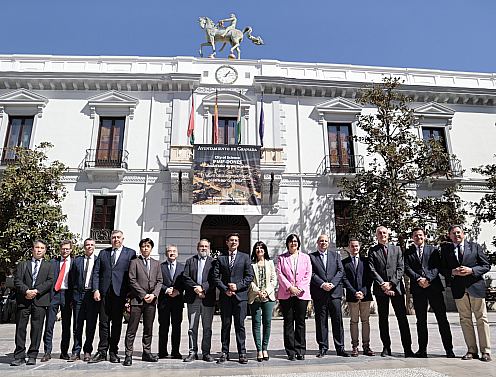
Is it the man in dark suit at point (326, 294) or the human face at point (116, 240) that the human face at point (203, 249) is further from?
the man in dark suit at point (326, 294)

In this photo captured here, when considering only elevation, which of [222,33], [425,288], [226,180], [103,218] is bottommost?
[425,288]

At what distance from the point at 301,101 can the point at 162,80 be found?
6.15 meters

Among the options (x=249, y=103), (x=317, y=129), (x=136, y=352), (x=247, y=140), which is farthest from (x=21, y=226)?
(x=317, y=129)

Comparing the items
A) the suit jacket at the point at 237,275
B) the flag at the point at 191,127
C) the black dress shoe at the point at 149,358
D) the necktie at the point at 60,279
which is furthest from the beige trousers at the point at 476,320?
the flag at the point at 191,127

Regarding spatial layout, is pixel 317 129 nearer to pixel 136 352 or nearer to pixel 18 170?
pixel 18 170

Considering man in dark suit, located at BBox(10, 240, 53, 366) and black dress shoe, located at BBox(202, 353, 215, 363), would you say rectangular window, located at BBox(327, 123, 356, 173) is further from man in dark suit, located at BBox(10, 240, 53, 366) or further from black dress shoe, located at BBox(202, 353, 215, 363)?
man in dark suit, located at BBox(10, 240, 53, 366)

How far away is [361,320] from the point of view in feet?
18.8

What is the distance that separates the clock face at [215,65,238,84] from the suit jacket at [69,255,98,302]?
12559 millimetres

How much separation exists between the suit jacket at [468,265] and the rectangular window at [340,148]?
10808 mm

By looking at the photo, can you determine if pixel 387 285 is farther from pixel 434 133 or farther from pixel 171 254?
pixel 434 133

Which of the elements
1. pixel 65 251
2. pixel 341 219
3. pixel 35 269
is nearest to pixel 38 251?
pixel 35 269

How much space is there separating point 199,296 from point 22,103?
14794mm

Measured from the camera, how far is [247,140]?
16.2 metres

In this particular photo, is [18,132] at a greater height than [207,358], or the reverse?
[18,132]
